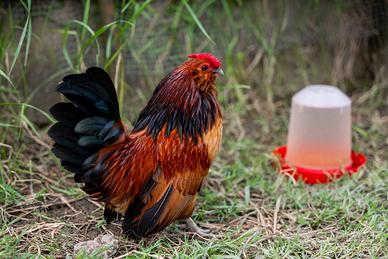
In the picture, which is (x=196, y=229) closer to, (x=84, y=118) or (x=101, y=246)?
(x=101, y=246)

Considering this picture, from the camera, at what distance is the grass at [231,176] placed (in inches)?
105

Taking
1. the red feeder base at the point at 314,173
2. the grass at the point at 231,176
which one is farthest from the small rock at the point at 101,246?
the red feeder base at the point at 314,173

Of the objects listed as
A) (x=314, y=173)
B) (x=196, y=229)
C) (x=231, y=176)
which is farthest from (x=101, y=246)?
(x=314, y=173)

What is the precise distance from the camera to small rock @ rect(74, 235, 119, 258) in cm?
250

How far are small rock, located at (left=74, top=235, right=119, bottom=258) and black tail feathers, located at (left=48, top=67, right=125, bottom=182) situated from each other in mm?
332

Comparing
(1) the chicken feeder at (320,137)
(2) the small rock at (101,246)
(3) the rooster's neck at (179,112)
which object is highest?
(3) the rooster's neck at (179,112)

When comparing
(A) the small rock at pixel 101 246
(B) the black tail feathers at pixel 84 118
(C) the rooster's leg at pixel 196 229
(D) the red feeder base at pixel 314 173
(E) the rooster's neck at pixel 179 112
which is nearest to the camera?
(B) the black tail feathers at pixel 84 118

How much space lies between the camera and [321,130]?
348 centimetres

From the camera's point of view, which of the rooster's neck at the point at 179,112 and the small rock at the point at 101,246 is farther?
the rooster's neck at the point at 179,112

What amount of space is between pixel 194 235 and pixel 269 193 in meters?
0.66

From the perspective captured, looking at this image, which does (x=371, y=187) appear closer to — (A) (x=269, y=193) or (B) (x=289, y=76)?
(A) (x=269, y=193)

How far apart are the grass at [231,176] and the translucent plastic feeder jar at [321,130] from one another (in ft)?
0.63

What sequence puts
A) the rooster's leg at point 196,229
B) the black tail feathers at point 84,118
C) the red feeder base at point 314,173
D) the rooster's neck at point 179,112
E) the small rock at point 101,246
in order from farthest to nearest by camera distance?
1. the red feeder base at point 314,173
2. the rooster's leg at point 196,229
3. the rooster's neck at point 179,112
4. the small rock at point 101,246
5. the black tail feathers at point 84,118

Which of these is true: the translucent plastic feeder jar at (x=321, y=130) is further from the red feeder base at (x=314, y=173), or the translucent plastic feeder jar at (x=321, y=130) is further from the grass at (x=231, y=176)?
the grass at (x=231, y=176)
